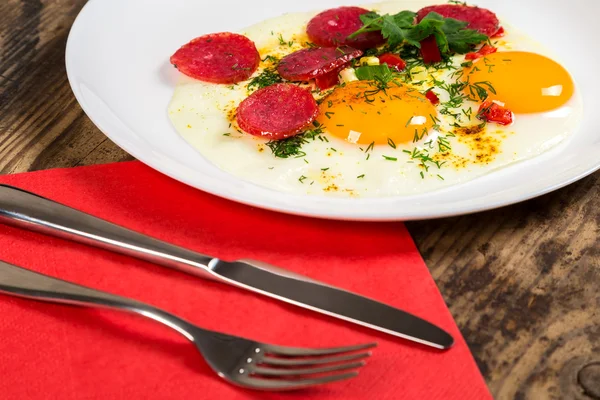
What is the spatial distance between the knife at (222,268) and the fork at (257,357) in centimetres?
13

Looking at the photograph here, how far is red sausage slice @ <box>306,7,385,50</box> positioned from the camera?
3311 millimetres

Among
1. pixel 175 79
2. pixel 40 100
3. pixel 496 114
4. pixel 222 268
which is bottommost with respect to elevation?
pixel 40 100

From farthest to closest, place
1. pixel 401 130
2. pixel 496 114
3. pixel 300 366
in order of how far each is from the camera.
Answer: pixel 496 114 < pixel 401 130 < pixel 300 366

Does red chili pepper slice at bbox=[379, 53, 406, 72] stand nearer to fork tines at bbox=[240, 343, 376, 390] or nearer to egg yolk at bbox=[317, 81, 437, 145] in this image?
egg yolk at bbox=[317, 81, 437, 145]

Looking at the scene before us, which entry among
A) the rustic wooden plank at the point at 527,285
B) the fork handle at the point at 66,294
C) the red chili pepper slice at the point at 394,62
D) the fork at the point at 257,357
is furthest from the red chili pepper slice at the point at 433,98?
the fork handle at the point at 66,294

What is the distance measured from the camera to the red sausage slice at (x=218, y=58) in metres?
3.09

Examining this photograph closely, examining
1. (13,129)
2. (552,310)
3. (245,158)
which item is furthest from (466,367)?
(13,129)

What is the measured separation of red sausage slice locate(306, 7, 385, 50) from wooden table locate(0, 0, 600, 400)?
1.10 m

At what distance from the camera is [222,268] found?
2.13m

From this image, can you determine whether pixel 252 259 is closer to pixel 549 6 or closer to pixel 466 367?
pixel 466 367

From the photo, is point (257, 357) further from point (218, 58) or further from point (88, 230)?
point (218, 58)

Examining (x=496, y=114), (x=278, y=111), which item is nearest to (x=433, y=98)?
(x=496, y=114)

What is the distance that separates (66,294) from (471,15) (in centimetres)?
230

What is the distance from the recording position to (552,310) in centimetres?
210
